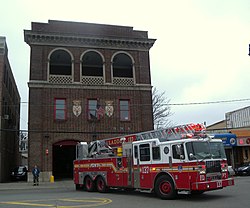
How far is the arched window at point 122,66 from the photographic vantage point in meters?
31.6

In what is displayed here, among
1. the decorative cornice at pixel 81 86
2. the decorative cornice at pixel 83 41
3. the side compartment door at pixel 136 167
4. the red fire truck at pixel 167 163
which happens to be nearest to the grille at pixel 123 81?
the decorative cornice at pixel 81 86

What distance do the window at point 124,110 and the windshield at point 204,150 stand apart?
17.1 meters

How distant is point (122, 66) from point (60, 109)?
25.8 feet

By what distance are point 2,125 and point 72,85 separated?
756 cm

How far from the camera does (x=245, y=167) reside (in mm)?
29719

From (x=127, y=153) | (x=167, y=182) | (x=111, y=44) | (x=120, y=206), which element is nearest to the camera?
(x=120, y=206)

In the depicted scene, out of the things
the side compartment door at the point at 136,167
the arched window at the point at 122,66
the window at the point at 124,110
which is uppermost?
the arched window at the point at 122,66

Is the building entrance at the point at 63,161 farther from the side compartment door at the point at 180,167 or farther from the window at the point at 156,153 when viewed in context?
the side compartment door at the point at 180,167

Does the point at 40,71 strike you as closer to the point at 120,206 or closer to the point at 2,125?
the point at 2,125

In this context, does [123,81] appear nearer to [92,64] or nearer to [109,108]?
[109,108]

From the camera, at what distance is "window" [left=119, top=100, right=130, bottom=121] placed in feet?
99.6

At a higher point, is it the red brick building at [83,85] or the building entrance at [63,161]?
the red brick building at [83,85]

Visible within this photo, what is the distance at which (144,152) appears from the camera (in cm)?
1470

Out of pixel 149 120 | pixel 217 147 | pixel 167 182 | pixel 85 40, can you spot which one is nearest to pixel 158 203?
pixel 167 182
